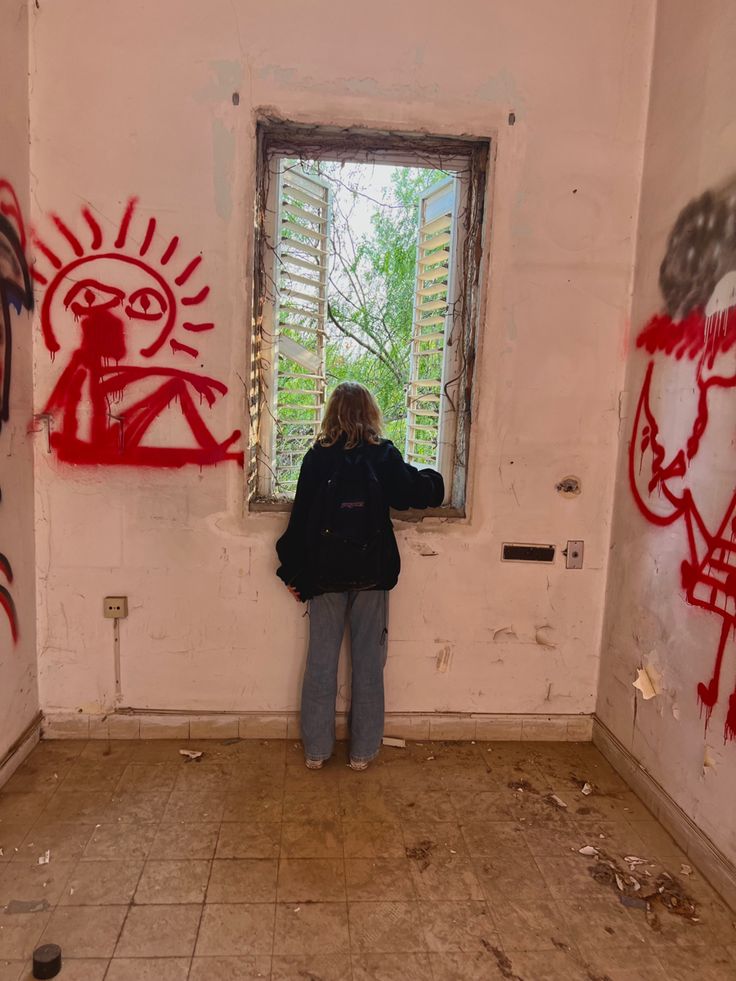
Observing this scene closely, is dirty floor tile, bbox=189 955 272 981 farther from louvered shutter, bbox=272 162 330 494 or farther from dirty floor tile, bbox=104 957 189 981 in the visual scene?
louvered shutter, bbox=272 162 330 494

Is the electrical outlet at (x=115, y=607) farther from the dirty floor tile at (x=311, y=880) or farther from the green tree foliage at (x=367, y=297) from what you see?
the dirty floor tile at (x=311, y=880)

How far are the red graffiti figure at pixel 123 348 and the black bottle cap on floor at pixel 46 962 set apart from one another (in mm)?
1564

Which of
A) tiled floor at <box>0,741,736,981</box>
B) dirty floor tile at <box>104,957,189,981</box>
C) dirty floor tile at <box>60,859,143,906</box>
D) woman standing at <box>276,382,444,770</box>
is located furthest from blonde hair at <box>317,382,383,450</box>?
dirty floor tile at <box>104,957,189,981</box>

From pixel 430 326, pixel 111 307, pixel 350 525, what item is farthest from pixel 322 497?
pixel 111 307

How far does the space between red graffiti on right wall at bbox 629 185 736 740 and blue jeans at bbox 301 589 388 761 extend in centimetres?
110

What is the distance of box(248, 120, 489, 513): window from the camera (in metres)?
2.61

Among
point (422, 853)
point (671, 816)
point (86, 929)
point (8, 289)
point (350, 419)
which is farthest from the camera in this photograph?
point (350, 419)

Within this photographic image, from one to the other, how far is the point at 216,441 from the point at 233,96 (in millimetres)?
1279

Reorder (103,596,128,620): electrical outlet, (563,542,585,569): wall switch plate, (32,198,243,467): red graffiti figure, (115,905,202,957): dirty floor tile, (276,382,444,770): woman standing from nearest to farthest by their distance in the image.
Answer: (115,905,202,957): dirty floor tile < (276,382,444,770): woman standing < (32,198,243,467): red graffiti figure < (103,596,128,620): electrical outlet < (563,542,585,569): wall switch plate

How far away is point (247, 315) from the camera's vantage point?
99.1 inches

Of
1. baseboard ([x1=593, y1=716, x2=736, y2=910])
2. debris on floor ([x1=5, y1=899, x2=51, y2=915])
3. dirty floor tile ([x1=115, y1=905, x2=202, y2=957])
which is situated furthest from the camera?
baseboard ([x1=593, y1=716, x2=736, y2=910])

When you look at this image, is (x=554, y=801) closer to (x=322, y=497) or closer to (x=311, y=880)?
(x=311, y=880)

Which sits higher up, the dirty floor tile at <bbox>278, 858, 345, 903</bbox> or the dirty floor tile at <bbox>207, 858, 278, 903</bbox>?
the dirty floor tile at <bbox>278, 858, 345, 903</bbox>

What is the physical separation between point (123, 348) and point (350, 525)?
3.64ft
